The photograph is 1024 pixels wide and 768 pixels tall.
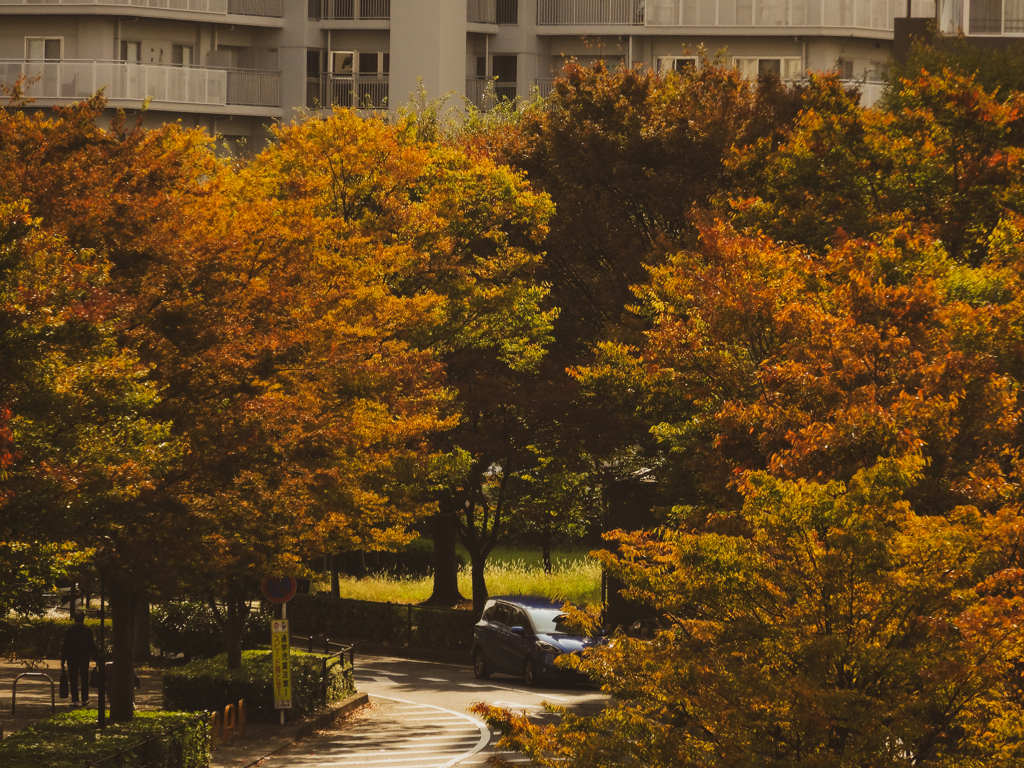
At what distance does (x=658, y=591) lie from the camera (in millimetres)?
9570

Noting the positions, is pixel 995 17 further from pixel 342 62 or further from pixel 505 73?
pixel 342 62

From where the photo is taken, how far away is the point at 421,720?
21.3m

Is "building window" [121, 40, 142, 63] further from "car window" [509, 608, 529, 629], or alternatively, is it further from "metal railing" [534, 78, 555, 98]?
"car window" [509, 608, 529, 629]

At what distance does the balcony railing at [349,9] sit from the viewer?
50.8 metres

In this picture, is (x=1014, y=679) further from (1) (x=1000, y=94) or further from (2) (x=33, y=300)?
(1) (x=1000, y=94)

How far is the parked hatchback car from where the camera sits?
80.4 feet

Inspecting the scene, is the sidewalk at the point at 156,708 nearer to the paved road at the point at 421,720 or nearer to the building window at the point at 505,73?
the paved road at the point at 421,720

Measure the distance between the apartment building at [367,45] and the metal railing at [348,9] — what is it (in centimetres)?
6

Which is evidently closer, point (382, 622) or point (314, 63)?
point (382, 622)

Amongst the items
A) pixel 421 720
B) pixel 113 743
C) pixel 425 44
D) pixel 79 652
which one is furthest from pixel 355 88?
pixel 113 743

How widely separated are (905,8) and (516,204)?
24.6m

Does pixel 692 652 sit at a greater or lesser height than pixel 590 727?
Answer: greater

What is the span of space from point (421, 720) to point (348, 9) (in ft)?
120

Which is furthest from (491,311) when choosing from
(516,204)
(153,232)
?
(153,232)
